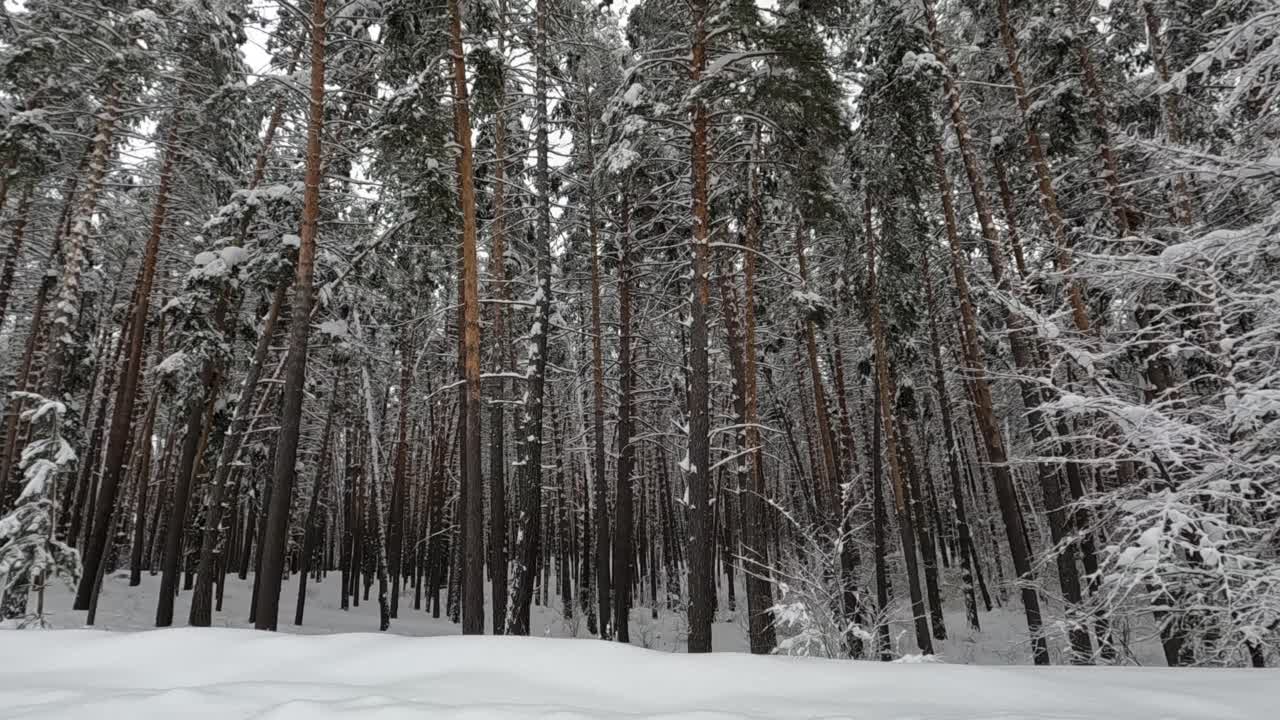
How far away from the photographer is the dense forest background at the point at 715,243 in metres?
5.53

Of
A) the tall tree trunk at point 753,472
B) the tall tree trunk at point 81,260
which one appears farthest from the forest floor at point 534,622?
the tall tree trunk at point 81,260

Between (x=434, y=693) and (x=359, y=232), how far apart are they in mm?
12717

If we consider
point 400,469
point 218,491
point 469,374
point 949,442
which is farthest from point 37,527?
point 949,442

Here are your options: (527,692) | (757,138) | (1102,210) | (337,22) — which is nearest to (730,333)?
(757,138)

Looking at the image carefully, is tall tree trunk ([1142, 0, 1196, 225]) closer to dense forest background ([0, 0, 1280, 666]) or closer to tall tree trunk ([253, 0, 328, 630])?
dense forest background ([0, 0, 1280, 666])

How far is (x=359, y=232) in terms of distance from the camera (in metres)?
14.2

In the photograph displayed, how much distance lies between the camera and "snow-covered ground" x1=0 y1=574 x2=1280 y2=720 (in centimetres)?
342

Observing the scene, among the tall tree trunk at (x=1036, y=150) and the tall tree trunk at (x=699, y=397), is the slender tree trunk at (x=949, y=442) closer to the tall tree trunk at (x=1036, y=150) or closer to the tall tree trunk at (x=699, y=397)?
the tall tree trunk at (x=1036, y=150)

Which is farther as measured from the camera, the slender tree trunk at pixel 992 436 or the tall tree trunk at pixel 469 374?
the slender tree trunk at pixel 992 436

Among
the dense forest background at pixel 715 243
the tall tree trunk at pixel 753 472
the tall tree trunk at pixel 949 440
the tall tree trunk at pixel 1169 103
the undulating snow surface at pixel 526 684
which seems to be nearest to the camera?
the undulating snow surface at pixel 526 684

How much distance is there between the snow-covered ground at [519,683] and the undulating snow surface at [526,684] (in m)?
0.02

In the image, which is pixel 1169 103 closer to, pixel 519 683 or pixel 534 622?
pixel 519 683

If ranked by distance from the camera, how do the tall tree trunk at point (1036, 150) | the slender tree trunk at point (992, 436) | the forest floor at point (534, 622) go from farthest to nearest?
1. the forest floor at point (534, 622)
2. the slender tree trunk at point (992, 436)
3. the tall tree trunk at point (1036, 150)

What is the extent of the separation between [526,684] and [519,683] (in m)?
0.05
